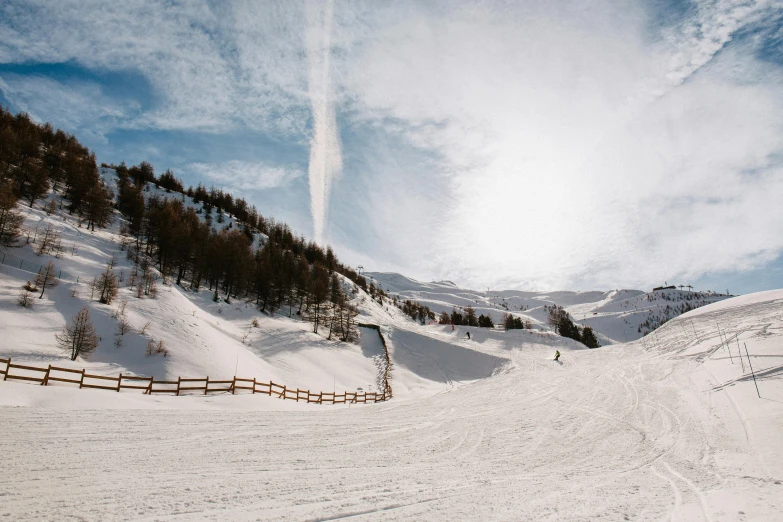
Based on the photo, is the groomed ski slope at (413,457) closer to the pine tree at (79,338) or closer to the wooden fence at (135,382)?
the wooden fence at (135,382)

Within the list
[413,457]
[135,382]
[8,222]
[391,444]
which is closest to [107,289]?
[135,382]

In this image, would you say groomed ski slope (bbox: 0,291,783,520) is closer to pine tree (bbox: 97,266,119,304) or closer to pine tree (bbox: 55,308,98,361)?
pine tree (bbox: 55,308,98,361)

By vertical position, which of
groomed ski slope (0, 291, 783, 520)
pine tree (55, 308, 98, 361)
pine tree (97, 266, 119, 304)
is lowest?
groomed ski slope (0, 291, 783, 520)

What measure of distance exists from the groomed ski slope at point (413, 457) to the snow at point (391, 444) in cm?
7

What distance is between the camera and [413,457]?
11.6 m

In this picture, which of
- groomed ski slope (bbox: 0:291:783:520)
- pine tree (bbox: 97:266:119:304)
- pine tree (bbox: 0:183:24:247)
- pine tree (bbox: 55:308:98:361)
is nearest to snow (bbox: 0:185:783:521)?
groomed ski slope (bbox: 0:291:783:520)

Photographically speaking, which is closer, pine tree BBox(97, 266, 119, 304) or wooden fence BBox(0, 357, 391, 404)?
wooden fence BBox(0, 357, 391, 404)

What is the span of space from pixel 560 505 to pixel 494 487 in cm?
162

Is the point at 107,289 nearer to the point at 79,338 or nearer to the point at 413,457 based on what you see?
the point at 79,338

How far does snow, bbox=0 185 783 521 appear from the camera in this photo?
742 centimetres

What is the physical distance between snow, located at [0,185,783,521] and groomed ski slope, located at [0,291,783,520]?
0.07 metres

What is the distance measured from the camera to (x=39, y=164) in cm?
5878

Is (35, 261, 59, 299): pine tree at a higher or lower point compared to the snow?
higher

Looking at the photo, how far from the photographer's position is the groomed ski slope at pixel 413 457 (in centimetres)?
730
